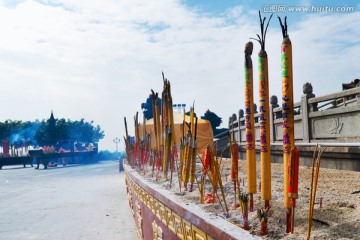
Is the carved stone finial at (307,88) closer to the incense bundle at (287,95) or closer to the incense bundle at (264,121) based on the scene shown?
the incense bundle at (264,121)

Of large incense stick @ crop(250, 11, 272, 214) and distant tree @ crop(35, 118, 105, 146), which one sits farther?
distant tree @ crop(35, 118, 105, 146)

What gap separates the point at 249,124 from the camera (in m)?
1.64

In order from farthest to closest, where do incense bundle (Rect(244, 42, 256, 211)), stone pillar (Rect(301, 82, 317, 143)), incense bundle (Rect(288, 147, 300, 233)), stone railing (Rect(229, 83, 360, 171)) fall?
1. stone pillar (Rect(301, 82, 317, 143))
2. stone railing (Rect(229, 83, 360, 171))
3. incense bundle (Rect(244, 42, 256, 211))
4. incense bundle (Rect(288, 147, 300, 233))

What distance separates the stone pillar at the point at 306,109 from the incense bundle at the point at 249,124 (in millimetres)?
5895

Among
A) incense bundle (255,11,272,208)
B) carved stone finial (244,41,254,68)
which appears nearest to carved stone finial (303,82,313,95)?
carved stone finial (244,41,254,68)

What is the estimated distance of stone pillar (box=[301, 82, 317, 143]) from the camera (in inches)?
283

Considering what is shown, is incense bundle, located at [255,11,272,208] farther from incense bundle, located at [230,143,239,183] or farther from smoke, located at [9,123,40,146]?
smoke, located at [9,123,40,146]

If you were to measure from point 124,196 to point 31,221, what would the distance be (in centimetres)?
360

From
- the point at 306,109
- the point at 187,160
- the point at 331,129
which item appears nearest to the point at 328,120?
the point at 331,129

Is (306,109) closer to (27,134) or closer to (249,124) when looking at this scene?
(249,124)

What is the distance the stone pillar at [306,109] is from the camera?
7.19m

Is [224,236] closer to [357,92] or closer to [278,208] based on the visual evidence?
[278,208]

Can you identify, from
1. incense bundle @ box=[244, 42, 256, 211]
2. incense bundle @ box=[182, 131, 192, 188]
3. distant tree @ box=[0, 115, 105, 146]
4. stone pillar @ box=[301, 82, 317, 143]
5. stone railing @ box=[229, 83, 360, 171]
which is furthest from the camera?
distant tree @ box=[0, 115, 105, 146]

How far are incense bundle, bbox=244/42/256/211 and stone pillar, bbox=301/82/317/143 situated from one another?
5.89m
